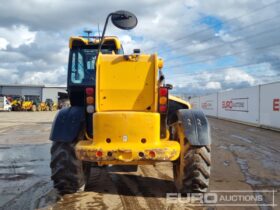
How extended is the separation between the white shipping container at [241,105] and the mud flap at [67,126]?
1795 cm

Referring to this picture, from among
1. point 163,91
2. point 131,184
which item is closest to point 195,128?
point 163,91

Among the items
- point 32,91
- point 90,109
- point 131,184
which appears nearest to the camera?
point 90,109

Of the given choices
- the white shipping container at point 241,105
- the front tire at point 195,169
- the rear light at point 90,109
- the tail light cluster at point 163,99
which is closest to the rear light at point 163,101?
the tail light cluster at point 163,99

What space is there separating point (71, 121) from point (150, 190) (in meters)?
1.86

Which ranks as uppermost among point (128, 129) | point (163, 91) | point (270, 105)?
point (163, 91)

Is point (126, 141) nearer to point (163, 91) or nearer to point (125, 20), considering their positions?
point (163, 91)

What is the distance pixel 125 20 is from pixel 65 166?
257 centimetres

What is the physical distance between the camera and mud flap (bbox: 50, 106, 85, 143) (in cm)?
618

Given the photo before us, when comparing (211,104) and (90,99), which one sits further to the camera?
(211,104)

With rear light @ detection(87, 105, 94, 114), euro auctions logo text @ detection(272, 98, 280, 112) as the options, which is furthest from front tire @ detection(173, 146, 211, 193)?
euro auctions logo text @ detection(272, 98, 280, 112)

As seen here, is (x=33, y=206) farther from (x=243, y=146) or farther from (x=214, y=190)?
(x=243, y=146)

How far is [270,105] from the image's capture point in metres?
20.7

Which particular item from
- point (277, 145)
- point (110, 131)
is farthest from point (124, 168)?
point (277, 145)
